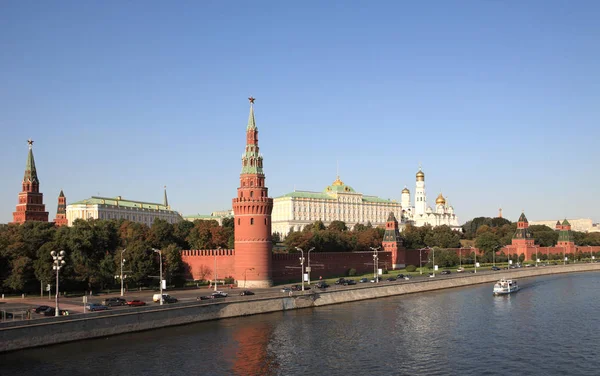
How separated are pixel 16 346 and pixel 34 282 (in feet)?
102

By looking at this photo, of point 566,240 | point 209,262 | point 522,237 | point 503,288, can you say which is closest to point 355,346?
point 503,288

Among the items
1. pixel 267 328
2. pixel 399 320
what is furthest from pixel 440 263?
pixel 267 328

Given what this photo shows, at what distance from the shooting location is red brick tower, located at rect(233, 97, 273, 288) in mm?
87750

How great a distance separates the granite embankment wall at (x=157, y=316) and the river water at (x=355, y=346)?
90 cm

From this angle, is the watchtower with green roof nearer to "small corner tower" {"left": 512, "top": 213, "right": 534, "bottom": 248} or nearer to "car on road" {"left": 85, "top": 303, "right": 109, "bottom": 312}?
"small corner tower" {"left": 512, "top": 213, "right": 534, "bottom": 248}

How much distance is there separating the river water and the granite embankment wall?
0.90 metres

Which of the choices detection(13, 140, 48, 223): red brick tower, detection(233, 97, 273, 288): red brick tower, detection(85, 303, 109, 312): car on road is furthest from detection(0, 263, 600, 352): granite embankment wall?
detection(13, 140, 48, 223): red brick tower

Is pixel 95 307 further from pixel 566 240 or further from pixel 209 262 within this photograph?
pixel 566 240

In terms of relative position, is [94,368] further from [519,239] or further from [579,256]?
[579,256]

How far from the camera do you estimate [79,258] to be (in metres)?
80.8

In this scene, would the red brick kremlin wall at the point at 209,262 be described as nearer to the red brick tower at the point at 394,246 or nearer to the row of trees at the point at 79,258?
the row of trees at the point at 79,258

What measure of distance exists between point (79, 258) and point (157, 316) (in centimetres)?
2725

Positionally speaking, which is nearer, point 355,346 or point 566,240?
point 355,346

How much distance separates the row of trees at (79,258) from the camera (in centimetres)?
7512
